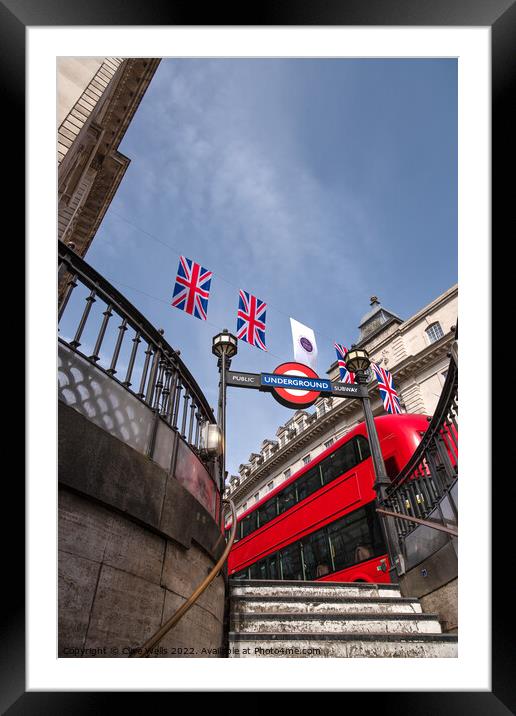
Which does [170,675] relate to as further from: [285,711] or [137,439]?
[137,439]

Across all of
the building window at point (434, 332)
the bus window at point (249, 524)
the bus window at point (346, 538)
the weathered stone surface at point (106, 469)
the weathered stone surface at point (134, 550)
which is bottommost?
the bus window at point (249, 524)

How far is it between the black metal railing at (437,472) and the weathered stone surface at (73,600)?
3.71 meters


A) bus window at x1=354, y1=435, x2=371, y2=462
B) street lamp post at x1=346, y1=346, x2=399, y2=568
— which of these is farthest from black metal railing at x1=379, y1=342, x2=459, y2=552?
bus window at x1=354, y1=435, x2=371, y2=462

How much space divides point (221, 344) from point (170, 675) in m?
7.73

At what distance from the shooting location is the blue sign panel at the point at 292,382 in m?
9.72

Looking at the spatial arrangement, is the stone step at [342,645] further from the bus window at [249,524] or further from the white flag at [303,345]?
the bus window at [249,524]

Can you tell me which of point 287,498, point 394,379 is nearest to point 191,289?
point 287,498

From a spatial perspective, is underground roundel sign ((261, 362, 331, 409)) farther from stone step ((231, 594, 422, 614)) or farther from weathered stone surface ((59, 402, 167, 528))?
weathered stone surface ((59, 402, 167, 528))

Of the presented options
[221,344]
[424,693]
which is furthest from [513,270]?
[221,344]

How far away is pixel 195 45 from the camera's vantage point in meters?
2.52

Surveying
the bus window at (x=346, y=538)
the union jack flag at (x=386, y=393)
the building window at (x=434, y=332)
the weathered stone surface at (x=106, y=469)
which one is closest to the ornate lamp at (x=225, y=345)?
the bus window at (x=346, y=538)

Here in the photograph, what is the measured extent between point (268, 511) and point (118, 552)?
1167cm

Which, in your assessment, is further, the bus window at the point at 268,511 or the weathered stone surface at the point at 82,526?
the bus window at the point at 268,511

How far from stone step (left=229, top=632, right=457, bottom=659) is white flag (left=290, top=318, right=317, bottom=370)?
25.7ft
